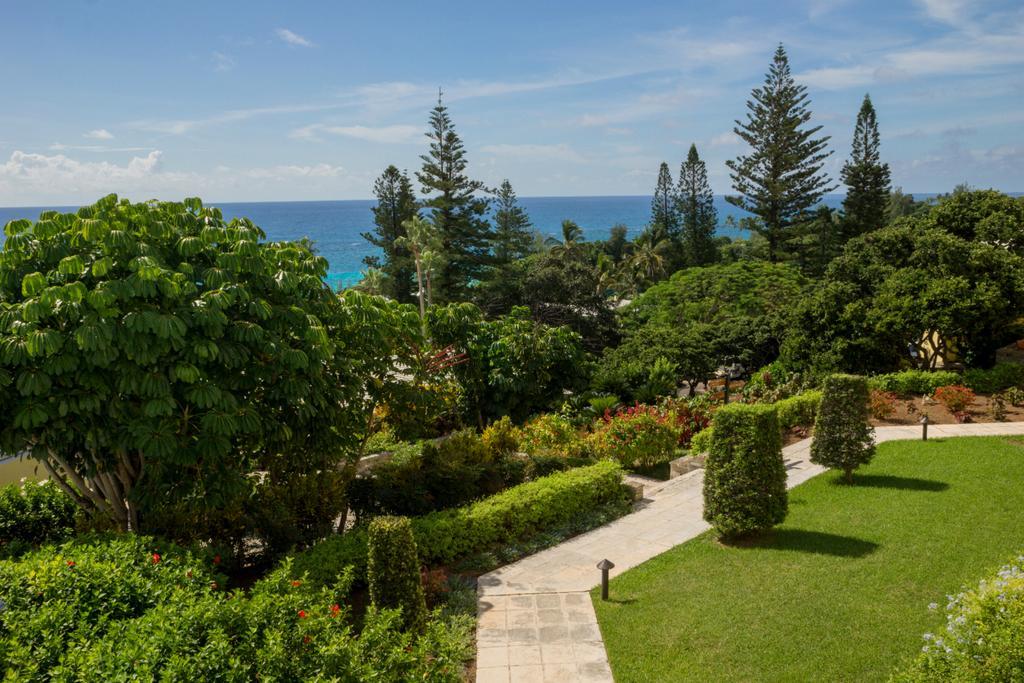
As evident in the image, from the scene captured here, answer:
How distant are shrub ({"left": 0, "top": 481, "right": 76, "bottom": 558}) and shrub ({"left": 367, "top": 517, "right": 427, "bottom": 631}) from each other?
4.71 meters

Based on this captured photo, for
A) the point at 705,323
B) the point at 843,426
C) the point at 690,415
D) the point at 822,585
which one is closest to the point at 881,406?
the point at 690,415

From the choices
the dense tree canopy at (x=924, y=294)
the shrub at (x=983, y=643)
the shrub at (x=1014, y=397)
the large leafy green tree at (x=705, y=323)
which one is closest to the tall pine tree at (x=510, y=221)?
the large leafy green tree at (x=705, y=323)

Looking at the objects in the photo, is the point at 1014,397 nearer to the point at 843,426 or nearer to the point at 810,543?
the point at 843,426

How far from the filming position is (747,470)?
8.21 metres

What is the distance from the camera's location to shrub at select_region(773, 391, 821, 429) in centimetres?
1397

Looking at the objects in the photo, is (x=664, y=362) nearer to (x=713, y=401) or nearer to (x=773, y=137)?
(x=713, y=401)

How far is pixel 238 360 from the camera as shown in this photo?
7074 mm

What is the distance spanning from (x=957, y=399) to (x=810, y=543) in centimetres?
875

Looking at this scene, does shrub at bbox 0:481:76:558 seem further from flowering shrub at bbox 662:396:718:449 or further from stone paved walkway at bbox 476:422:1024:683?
flowering shrub at bbox 662:396:718:449

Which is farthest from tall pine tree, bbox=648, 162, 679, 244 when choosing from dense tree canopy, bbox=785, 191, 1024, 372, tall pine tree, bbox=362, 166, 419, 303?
dense tree canopy, bbox=785, 191, 1024, 372

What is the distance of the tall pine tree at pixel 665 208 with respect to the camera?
2138 inches

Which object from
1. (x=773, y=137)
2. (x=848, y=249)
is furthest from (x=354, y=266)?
(x=848, y=249)

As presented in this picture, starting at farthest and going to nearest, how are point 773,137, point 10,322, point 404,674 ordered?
1. point 773,137
2. point 10,322
3. point 404,674

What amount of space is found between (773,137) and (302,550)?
34.0 metres
